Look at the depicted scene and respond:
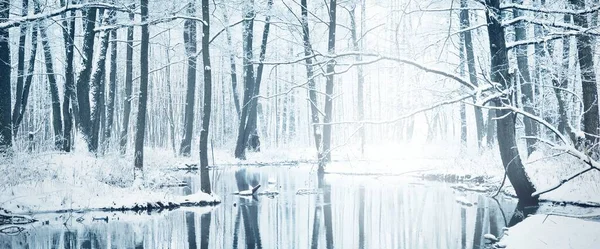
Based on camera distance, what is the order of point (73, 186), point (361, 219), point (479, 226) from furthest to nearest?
point (73, 186) → point (361, 219) → point (479, 226)

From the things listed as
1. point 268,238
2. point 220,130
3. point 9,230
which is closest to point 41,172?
point 9,230

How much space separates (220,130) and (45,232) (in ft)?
139

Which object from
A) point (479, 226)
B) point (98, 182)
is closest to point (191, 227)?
point (98, 182)

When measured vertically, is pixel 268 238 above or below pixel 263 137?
below

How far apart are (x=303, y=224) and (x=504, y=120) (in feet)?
18.4

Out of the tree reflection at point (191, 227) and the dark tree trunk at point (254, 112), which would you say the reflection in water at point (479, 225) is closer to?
the tree reflection at point (191, 227)


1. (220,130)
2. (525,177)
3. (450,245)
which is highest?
(220,130)

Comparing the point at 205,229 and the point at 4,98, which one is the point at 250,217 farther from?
the point at 4,98

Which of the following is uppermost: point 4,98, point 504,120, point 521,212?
point 4,98

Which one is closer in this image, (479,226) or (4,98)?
(479,226)

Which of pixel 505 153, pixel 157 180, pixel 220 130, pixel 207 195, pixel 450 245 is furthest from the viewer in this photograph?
pixel 220 130

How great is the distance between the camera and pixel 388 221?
36.1 ft

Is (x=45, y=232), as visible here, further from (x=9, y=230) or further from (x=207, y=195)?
(x=207, y=195)

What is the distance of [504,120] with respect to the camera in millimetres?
11789
